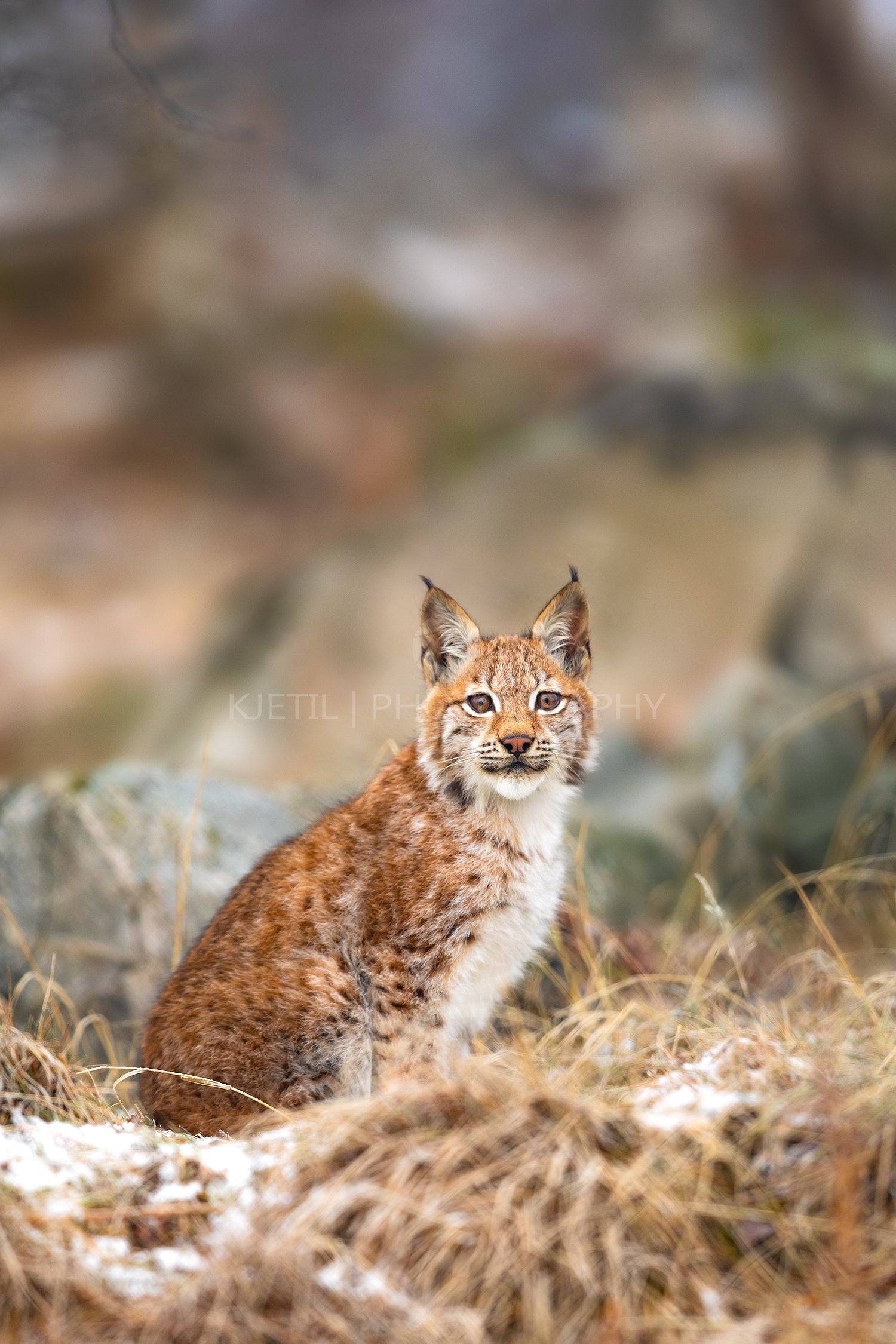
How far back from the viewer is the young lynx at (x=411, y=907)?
388 centimetres

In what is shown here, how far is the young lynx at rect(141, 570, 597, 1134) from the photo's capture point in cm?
388

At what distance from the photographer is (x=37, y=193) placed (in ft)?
40.2

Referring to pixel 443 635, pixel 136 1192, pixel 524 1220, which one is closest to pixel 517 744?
pixel 443 635

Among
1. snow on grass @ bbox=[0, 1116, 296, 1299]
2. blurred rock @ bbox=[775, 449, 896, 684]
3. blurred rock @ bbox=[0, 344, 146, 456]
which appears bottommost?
snow on grass @ bbox=[0, 1116, 296, 1299]

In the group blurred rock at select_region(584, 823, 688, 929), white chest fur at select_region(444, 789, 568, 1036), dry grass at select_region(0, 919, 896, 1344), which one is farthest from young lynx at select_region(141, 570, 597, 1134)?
blurred rock at select_region(584, 823, 688, 929)

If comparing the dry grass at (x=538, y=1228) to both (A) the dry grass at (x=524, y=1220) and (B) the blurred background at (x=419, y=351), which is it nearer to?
(A) the dry grass at (x=524, y=1220)

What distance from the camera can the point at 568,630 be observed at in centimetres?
440

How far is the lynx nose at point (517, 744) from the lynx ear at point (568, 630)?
464 mm

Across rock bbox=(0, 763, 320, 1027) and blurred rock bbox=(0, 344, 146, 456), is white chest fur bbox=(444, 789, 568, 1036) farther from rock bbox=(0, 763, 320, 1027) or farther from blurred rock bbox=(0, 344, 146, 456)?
blurred rock bbox=(0, 344, 146, 456)

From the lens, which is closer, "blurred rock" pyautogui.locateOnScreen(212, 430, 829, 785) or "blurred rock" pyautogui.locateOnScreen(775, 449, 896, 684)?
"blurred rock" pyautogui.locateOnScreen(775, 449, 896, 684)

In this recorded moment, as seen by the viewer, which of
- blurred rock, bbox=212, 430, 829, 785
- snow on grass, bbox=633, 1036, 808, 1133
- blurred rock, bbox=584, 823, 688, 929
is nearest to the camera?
snow on grass, bbox=633, 1036, 808, 1133

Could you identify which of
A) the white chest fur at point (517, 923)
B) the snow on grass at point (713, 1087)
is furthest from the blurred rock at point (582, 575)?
the snow on grass at point (713, 1087)

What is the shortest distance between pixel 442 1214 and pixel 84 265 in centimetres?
1200

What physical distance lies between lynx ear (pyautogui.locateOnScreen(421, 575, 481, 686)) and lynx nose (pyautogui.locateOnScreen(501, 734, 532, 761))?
0.46 meters
